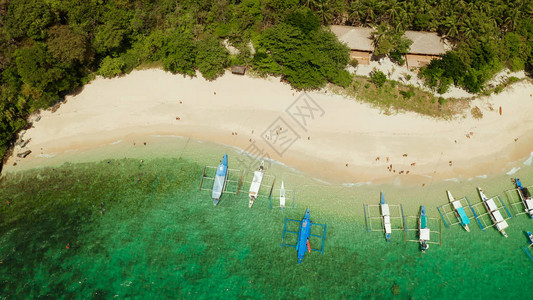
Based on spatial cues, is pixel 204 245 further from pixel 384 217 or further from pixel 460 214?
pixel 460 214

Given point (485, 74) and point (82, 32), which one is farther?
point (485, 74)

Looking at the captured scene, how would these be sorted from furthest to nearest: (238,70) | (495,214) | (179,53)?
(238,70), (179,53), (495,214)

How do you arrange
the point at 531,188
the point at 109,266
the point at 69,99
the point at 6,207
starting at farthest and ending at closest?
the point at 69,99 < the point at 531,188 < the point at 6,207 < the point at 109,266

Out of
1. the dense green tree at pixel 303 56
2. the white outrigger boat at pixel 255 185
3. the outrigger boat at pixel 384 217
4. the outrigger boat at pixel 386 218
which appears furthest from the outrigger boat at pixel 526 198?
the white outrigger boat at pixel 255 185

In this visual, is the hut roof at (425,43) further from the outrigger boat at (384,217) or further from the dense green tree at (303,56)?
the outrigger boat at (384,217)

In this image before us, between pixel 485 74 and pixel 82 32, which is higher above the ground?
pixel 485 74

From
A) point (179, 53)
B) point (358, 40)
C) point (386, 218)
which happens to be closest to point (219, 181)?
point (179, 53)

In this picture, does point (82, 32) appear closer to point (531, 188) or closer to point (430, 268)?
point (430, 268)

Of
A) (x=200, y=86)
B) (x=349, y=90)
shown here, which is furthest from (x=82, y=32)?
(x=349, y=90)
